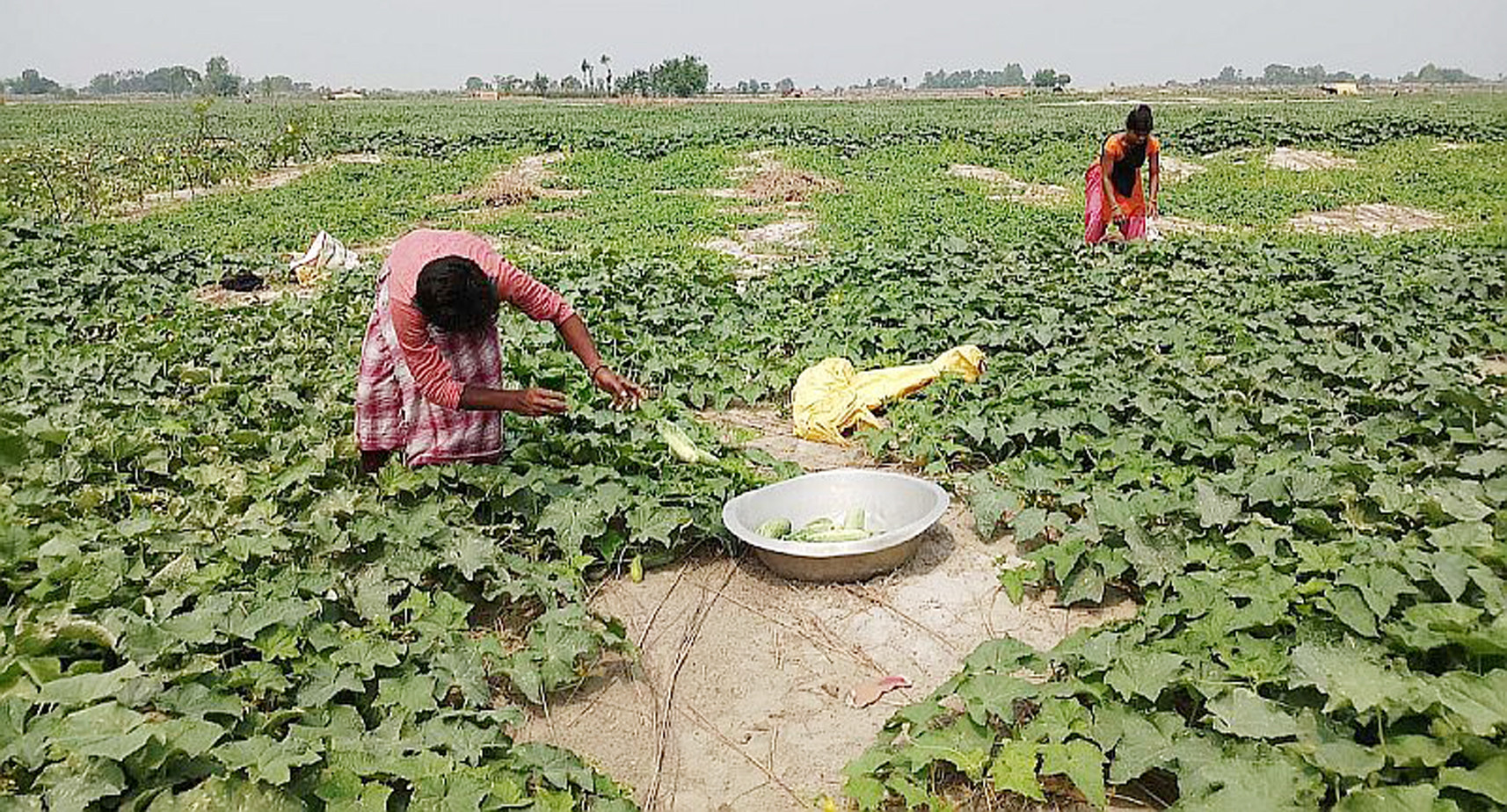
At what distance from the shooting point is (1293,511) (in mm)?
3881

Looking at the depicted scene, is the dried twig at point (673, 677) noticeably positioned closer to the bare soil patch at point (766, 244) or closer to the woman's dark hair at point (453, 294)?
the woman's dark hair at point (453, 294)

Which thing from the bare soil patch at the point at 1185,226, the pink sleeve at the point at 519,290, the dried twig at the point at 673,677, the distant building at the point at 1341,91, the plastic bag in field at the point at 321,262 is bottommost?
the dried twig at the point at 673,677

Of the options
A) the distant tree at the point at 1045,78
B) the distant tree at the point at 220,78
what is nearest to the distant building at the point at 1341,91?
the distant tree at the point at 1045,78

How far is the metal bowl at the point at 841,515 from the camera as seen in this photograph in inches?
164

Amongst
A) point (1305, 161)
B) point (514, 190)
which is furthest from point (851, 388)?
point (1305, 161)

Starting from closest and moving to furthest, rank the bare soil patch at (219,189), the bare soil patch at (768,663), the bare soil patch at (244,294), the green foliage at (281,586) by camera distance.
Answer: the green foliage at (281,586) → the bare soil patch at (768,663) → the bare soil patch at (244,294) → the bare soil patch at (219,189)

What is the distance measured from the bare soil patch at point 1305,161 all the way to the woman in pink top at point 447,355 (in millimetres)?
18331

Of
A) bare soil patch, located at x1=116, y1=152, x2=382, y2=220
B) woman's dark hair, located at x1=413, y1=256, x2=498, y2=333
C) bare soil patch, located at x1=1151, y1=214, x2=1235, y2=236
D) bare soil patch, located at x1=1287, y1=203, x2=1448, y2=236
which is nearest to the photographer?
woman's dark hair, located at x1=413, y1=256, x2=498, y2=333

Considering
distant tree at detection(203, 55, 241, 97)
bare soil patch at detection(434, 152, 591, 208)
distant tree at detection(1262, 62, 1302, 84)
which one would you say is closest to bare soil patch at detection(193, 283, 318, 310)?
bare soil patch at detection(434, 152, 591, 208)

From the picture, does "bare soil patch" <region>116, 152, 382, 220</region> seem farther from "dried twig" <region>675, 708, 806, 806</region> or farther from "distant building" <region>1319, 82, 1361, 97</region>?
"distant building" <region>1319, 82, 1361, 97</region>

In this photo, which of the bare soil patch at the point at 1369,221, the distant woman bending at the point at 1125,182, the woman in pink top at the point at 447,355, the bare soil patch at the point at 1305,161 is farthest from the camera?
the bare soil patch at the point at 1305,161

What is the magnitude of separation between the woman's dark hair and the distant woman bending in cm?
643

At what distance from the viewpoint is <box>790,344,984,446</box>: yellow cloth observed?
19.1 ft

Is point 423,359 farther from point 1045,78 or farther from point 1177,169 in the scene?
point 1045,78
